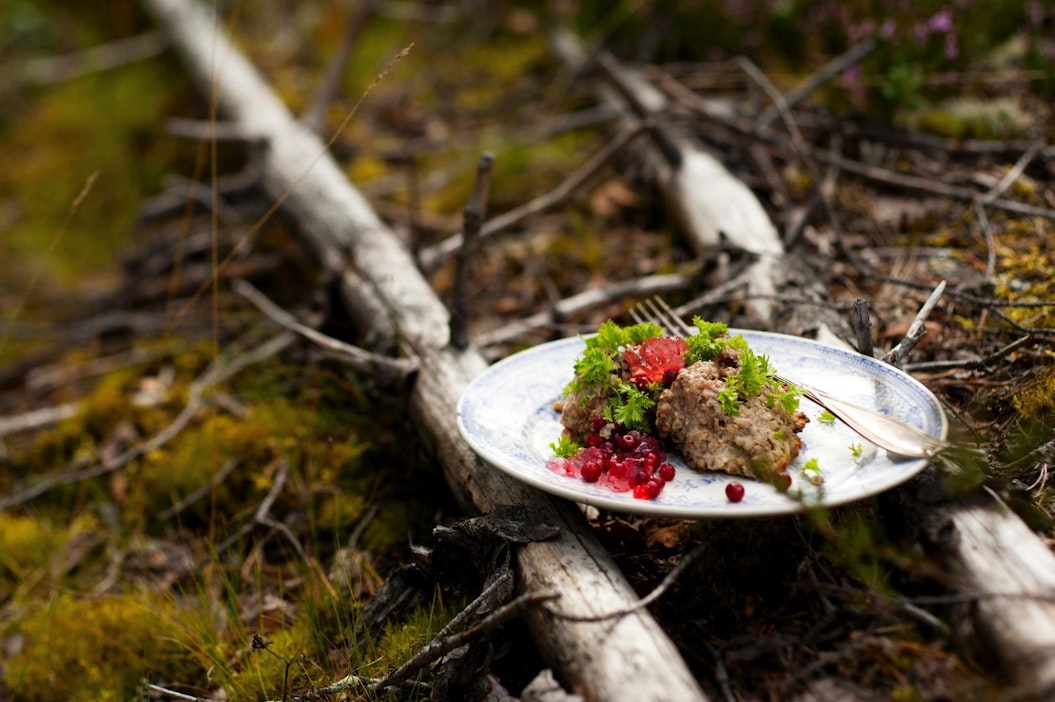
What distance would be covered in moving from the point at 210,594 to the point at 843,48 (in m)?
4.47

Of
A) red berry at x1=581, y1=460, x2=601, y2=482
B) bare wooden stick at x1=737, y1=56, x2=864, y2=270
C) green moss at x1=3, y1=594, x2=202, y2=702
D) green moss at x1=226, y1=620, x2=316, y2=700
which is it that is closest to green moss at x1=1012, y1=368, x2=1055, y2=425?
bare wooden stick at x1=737, y1=56, x2=864, y2=270

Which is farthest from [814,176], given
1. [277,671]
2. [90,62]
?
[90,62]

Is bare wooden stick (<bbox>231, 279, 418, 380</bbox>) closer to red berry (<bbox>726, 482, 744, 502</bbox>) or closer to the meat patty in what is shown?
the meat patty

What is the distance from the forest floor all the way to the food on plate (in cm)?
23

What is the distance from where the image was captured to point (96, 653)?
9.13ft

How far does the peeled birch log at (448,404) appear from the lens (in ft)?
6.03

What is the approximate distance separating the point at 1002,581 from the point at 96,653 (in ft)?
9.24

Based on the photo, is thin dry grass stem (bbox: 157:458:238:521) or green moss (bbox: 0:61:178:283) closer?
thin dry grass stem (bbox: 157:458:238:521)

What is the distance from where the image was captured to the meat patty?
211cm

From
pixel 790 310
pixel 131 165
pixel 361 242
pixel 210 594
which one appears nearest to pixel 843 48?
pixel 790 310

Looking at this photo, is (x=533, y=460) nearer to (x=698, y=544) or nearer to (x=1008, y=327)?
(x=698, y=544)

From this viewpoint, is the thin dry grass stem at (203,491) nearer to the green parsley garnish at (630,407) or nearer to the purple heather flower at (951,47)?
the green parsley garnish at (630,407)

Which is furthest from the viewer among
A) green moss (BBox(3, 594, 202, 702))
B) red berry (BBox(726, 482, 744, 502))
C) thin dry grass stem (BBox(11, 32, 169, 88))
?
thin dry grass stem (BBox(11, 32, 169, 88))

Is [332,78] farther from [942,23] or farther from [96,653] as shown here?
[96,653]
